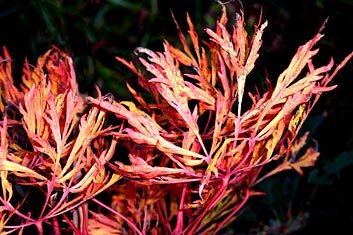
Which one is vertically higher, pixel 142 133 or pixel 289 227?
pixel 142 133

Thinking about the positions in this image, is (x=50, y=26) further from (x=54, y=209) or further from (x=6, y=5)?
(x=6, y=5)

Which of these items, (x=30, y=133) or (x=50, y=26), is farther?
(x=50, y=26)

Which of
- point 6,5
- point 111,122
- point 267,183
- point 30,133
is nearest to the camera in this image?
point 30,133

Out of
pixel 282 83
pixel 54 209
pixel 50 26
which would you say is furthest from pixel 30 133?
pixel 50 26

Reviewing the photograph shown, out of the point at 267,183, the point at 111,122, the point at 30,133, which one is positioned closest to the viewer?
the point at 30,133

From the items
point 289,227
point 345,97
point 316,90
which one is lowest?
point 289,227

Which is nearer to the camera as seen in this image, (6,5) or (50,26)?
(50,26)

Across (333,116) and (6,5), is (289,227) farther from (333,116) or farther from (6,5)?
(6,5)

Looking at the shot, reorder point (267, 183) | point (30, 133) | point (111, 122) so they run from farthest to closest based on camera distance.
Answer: point (267, 183) < point (111, 122) < point (30, 133)

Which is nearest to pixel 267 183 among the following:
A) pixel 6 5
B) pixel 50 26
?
pixel 50 26
